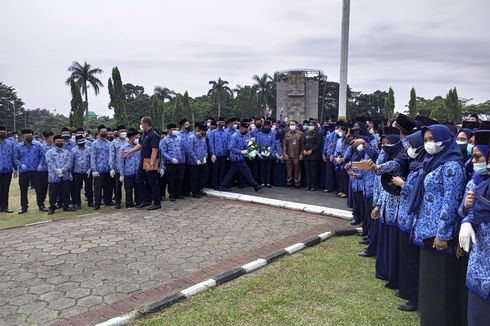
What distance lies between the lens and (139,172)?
30.7 feet

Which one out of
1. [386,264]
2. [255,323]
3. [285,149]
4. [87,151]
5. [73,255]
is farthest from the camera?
[285,149]

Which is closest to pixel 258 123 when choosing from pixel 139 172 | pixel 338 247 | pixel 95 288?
pixel 139 172

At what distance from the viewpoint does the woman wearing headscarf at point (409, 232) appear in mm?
4169

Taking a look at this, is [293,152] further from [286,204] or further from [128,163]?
[128,163]

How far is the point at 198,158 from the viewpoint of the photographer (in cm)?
1049

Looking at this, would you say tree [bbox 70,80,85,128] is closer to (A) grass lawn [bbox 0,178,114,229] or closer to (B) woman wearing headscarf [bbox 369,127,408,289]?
(A) grass lawn [bbox 0,178,114,229]

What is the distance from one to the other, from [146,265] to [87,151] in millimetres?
5374

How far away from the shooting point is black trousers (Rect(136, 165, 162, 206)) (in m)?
9.23

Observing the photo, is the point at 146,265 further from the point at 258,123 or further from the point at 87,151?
the point at 258,123

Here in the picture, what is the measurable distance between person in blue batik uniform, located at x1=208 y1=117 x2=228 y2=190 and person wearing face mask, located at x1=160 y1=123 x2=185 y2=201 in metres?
1.15

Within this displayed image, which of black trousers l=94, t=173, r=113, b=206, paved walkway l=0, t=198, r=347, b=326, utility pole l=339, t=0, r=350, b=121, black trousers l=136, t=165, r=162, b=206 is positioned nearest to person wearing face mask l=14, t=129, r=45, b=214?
black trousers l=94, t=173, r=113, b=206

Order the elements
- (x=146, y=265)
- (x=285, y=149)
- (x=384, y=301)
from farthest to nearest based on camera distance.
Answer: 1. (x=285, y=149)
2. (x=146, y=265)
3. (x=384, y=301)

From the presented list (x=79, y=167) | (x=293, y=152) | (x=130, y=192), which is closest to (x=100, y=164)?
(x=79, y=167)

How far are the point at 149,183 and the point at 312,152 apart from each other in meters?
4.69
